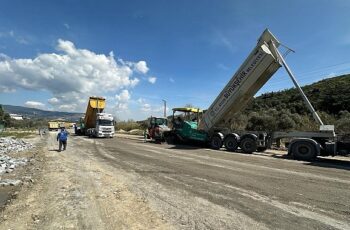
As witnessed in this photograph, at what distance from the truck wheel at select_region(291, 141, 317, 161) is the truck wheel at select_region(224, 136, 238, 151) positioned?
440cm

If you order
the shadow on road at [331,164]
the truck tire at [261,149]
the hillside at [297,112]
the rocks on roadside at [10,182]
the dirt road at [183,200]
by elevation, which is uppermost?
the hillside at [297,112]

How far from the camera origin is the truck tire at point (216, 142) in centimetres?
2134

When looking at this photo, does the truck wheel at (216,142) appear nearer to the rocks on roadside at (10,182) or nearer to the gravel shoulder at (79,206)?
the gravel shoulder at (79,206)

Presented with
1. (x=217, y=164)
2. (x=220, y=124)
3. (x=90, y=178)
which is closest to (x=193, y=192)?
(x=90, y=178)

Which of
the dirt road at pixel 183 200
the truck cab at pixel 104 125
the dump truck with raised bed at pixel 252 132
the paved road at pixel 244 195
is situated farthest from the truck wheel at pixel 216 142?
the truck cab at pixel 104 125

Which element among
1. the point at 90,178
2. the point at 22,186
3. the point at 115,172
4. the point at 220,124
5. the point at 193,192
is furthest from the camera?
the point at 220,124

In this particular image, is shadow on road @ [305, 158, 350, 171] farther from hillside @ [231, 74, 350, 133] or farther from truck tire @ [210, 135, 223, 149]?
truck tire @ [210, 135, 223, 149]

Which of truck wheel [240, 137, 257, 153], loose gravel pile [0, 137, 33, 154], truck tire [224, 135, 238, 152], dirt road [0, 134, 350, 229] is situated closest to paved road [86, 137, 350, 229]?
dirt road [0, 134, 350, 229]

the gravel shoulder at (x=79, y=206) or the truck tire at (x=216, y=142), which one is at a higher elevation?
the truck tire at (x=216, y=142)

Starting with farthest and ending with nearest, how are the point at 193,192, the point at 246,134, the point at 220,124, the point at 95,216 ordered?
the point at 220,124 < the point at 246,134 < the point at 193,192 < the point at 95,216

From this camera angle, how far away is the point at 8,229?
569 cm

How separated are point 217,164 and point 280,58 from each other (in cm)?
775

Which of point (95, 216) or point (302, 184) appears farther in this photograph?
point (302, 184)

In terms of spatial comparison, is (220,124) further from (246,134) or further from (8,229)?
(8,229)
